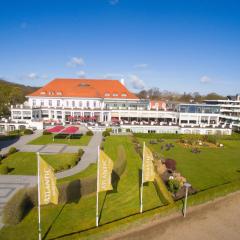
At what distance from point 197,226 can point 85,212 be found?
8137mm

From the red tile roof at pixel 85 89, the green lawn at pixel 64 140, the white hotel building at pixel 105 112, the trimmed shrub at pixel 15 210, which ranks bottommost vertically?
the green lawn at pixel 64 140

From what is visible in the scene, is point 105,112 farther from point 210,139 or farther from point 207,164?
point 207,164

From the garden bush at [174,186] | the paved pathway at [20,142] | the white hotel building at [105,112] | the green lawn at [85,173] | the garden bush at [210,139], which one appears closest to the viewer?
the garden bush at [174,186]

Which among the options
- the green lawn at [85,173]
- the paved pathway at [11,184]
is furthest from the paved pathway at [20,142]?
the green lawn at [85,173]

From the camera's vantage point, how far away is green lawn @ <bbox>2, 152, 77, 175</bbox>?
29.3m

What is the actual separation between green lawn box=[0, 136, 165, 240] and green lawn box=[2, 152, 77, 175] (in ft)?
30.5

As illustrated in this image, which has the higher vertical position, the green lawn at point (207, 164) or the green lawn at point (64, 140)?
the green lawn at point (64, 140)

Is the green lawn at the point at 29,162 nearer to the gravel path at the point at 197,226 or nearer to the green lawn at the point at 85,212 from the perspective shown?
the green lawn at the point at 85,212

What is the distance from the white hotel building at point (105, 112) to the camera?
60.8 metres

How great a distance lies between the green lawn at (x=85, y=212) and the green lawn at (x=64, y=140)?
20.7 m

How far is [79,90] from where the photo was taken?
73312 millimetres

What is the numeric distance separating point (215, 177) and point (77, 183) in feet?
55.2

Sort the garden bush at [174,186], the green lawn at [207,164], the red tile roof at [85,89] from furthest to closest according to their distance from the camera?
1. the red tile roof at [85,89]
2. the green lawn at [207,164]
3. the garden bush at [174,186]

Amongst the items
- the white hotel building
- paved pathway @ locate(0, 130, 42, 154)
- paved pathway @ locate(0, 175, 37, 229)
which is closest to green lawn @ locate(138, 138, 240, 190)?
the white hotel building
